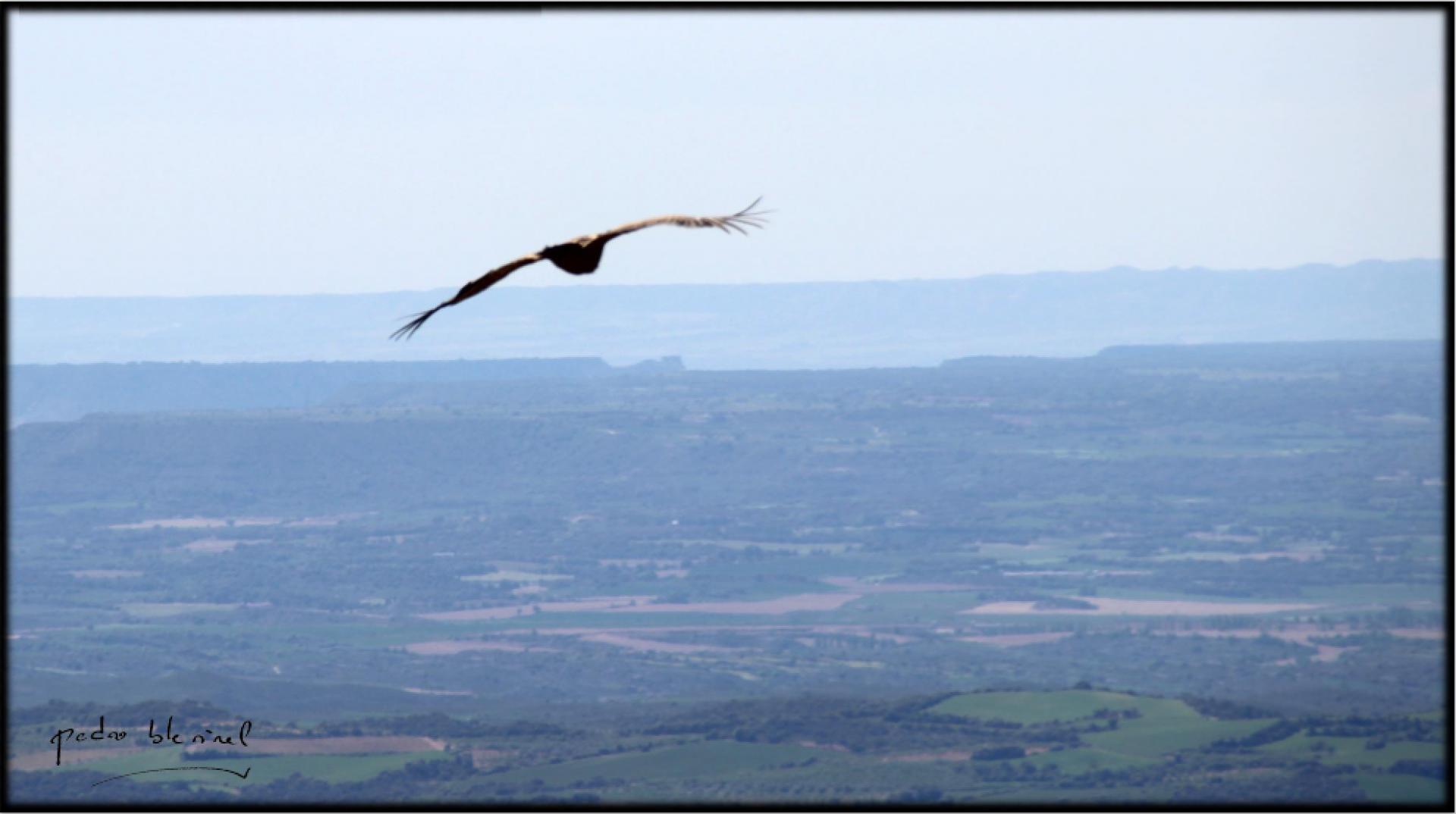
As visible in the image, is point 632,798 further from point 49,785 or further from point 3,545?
point 3,545

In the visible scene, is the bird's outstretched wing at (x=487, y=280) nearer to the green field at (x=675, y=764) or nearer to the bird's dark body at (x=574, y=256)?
the bird's dark body at (x=574, y=256)

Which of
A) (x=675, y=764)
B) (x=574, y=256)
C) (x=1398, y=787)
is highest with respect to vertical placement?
(x=574, y=256)

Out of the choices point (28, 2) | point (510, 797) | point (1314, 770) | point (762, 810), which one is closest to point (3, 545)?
point (28, 2)

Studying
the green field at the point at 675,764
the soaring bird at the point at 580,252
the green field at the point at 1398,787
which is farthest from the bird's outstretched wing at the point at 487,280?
the green field at the point at 675,764

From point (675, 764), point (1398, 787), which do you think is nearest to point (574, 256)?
point (675, 764)

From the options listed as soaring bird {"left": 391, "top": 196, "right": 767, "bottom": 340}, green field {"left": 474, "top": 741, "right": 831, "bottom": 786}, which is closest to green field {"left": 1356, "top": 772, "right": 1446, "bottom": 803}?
green field {"left": 474, "top": 741, "right": 831, "bottom": 786}

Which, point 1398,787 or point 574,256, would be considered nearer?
point 574,256

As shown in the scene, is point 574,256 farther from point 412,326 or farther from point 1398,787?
point 1398,787

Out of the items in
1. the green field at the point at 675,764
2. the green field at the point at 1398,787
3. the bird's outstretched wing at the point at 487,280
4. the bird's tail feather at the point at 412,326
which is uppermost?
the bird's outstretched wing at the point at 487,280
